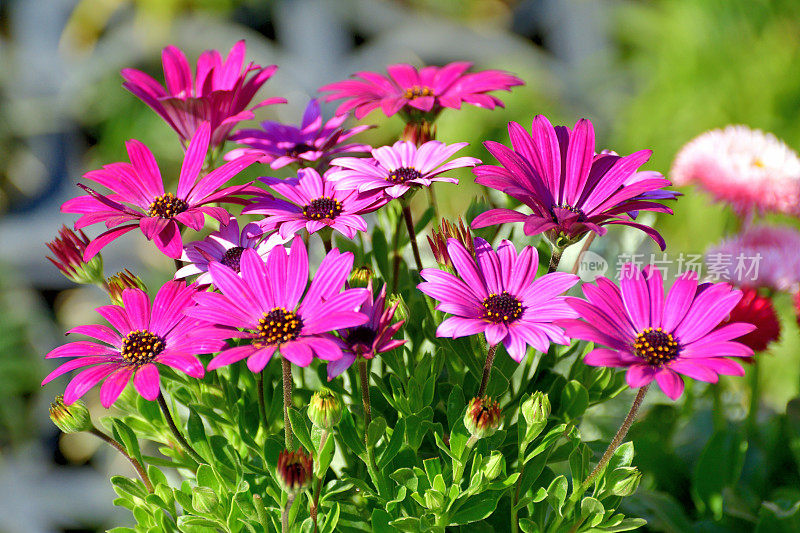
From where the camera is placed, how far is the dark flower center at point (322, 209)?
12.6 inches

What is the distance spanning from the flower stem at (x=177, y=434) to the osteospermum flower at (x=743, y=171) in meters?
0.42

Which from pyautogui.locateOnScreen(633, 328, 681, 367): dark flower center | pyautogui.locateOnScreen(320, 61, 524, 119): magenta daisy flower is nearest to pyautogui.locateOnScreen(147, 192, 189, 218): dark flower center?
pyautogui.locateOnScreen(320, 61, 524, 119): magenta daisy flower

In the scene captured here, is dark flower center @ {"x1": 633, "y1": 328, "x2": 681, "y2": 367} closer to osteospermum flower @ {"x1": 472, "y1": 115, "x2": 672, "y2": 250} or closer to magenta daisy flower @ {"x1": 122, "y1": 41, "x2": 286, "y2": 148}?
osteospermum flower @ {"x1": 472, "y1": 115, "x2": 672, "y2": 250}

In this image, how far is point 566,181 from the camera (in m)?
0.33

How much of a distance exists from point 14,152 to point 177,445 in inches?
53.3

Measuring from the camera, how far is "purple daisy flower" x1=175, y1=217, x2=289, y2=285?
0.31 metres

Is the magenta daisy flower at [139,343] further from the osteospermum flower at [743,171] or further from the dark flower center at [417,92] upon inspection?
the osteospermum flower at [743,171]

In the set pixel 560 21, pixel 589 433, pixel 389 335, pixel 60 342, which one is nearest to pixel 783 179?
pixel 589 433

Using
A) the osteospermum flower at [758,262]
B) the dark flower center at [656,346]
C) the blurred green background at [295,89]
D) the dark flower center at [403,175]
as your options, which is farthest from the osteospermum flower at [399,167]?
the blurred green background at [295,89]

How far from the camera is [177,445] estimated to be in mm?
362

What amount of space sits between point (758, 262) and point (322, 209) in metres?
0.35

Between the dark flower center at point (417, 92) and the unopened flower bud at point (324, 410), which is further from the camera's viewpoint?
the dark flower center at point (417, 92)

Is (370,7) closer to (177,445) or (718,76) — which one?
(718,76)

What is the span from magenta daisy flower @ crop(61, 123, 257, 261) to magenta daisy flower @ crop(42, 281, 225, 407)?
24 mm
